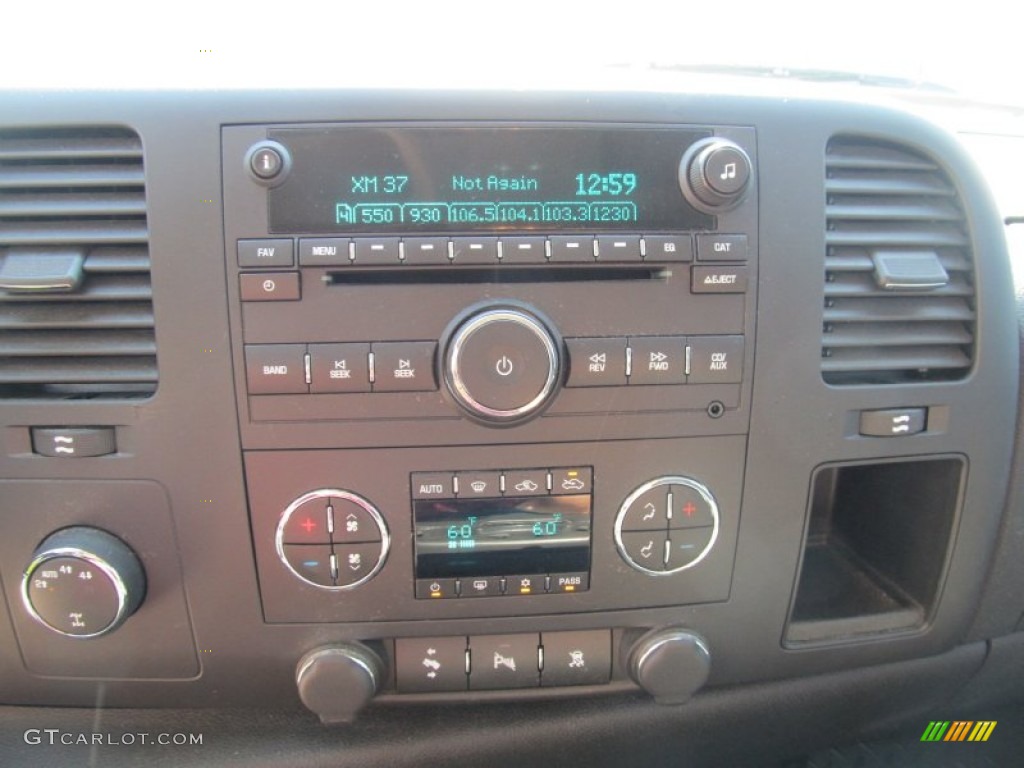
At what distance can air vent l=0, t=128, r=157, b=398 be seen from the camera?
0.93m

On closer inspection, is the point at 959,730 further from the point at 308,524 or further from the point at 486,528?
the point at 308,524

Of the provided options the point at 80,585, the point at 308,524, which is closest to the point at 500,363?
the point at 308,524

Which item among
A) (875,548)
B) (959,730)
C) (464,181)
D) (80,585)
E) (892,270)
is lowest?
(959,730)

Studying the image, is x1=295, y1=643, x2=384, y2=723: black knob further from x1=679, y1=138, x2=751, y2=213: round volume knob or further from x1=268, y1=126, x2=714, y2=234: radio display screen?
x1=679, y1=138, x2=751, y2=213: round volume knob

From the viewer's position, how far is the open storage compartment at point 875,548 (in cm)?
117

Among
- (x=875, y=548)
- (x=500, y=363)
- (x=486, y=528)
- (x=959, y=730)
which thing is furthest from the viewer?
(x=959, y=730)

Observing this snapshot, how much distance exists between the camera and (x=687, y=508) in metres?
1.03

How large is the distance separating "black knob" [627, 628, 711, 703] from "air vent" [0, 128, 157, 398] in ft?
2.47

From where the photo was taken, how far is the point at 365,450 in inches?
38.1

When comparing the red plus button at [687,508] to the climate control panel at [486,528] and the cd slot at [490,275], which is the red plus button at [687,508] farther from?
the cd slot at [490,275]

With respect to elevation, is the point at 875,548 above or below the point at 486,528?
below

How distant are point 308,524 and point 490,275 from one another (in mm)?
406

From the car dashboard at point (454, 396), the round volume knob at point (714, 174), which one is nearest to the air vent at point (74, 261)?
the car dashboard at point (454, 396)

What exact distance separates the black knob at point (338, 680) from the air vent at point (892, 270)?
2.45ft
